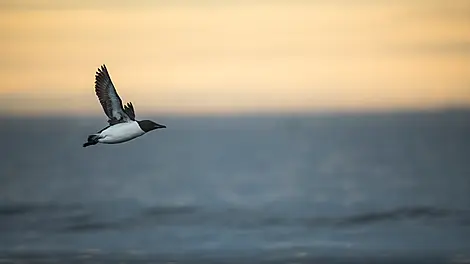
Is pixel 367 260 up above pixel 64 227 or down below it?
below

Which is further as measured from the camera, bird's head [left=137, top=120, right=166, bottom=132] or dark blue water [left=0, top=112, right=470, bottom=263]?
dark blue water [left=0, top=112, right=470, bottom=263]

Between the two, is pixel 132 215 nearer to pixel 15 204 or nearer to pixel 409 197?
pixel 15 204

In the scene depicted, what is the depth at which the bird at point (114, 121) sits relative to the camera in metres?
10.8

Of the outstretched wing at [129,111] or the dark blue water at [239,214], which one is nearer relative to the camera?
the outstretched wing at [129,111]

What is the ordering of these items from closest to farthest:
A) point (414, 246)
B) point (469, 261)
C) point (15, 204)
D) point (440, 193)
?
point (469, 261), point (414, 246), point (15, 204), point (440, 193)

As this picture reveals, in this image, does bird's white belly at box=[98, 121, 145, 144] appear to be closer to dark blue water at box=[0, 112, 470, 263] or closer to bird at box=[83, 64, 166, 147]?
bird at box=[83, 64, 166, 147]

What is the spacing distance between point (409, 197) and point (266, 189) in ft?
15.1

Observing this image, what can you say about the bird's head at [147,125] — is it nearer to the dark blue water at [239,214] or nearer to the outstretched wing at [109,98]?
the outstretched wing at [109,98]

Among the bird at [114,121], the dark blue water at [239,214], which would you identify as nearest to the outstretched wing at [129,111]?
the bird at [114,121]

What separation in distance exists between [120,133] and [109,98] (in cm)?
66

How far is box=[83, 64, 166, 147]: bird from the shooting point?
1076cm

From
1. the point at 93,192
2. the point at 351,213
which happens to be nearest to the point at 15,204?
the point at 93,192

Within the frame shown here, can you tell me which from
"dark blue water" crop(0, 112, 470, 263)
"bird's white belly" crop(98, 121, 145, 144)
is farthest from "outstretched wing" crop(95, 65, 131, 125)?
"dark blue water" crop(0, 112, 470, 263)

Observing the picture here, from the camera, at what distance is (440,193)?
97.6 feet
